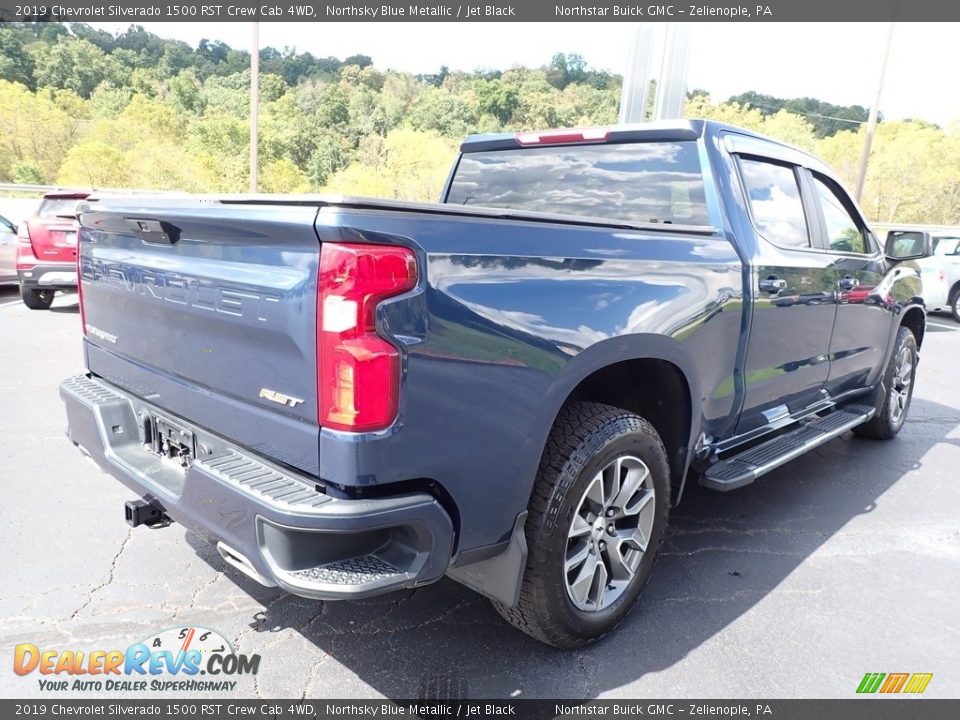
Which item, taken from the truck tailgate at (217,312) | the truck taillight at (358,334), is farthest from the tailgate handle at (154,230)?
the truck taillight at (358,334)

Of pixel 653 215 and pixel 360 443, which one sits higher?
pixel 653 215

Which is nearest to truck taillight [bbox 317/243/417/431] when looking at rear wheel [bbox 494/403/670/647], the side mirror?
rear wheel [bbox 494/403/670/647]

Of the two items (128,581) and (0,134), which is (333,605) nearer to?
(128,581)

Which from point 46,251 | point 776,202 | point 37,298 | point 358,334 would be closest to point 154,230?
point 358,334

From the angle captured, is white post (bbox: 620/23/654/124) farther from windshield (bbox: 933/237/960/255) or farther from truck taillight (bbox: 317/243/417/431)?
windshield (bbox: 933/237/960/255)

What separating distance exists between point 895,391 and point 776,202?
263cm

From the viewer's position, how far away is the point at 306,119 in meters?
61.6

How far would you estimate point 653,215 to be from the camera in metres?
3.15

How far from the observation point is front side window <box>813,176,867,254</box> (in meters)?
3.92

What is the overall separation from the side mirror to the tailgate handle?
14.5 ft

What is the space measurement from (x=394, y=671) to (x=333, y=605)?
1.67 ft

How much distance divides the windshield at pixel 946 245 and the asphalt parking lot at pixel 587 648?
11.5 metres

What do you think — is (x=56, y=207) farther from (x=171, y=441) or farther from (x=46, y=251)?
(x=171, y=441)

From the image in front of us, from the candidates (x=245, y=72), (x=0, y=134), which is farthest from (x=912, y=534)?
(x=245, y=72)
